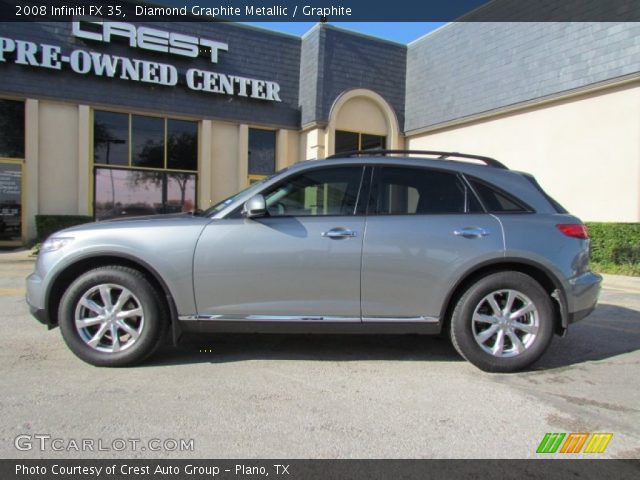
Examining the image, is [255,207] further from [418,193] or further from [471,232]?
[471,232]

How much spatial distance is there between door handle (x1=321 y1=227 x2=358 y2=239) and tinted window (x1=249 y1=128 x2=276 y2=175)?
12639 mm

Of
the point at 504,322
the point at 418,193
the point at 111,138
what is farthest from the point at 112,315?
the point at 111,138

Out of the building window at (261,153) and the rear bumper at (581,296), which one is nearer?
the rear bumper at (581,296)

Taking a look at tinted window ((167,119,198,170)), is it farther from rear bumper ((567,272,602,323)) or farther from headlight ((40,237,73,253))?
rear bumper ((567,272,602,323))

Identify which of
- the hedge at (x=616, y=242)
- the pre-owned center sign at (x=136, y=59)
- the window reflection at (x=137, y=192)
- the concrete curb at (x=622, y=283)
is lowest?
the concrete curb at (x=622, y=283)

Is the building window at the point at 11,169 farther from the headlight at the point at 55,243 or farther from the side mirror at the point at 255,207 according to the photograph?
the side mirror at the point at 255,207

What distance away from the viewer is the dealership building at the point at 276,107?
471 inches

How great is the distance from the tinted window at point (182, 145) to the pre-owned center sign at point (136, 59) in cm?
123

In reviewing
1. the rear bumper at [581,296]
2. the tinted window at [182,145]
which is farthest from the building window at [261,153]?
the rear bumper at [581,296]

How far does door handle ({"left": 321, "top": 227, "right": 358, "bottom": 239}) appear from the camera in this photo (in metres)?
3.90

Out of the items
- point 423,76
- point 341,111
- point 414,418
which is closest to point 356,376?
point 414,418

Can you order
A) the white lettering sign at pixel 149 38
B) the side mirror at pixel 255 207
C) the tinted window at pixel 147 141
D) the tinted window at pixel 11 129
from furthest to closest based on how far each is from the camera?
1. the tinted window at pixel 147 141
2. the white lettering sign at pixel 149 38
3. the tinted window at pixel 11 129
4. the side mirror at pixel 255 207

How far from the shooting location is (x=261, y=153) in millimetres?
16391
